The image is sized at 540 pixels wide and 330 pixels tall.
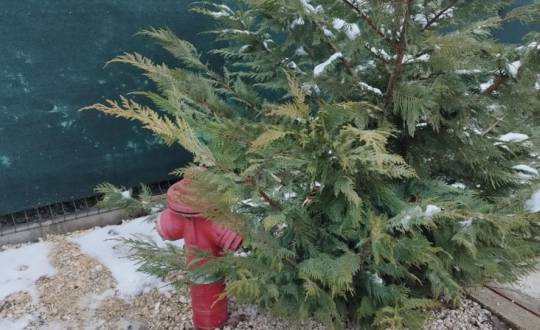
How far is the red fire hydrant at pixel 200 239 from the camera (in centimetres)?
201

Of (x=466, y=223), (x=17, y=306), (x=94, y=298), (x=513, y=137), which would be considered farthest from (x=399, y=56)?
(x=17, y=306)

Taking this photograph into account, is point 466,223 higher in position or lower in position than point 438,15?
lower

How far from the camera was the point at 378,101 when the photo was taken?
1.83 m

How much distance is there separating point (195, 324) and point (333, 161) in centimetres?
124

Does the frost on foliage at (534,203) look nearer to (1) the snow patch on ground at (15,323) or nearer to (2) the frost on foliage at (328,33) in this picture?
(2) the frost on foliage at (328,33)

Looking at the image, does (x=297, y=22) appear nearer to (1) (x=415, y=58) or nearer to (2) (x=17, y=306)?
(1) (x=415, y=58)

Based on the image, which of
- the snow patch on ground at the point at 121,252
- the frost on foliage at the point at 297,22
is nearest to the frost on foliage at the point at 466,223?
the frost on foliage at the point at 297,22

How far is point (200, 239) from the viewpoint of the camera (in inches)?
81.1

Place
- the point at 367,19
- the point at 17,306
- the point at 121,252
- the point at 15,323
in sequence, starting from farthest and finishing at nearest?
the point at 121,252
the point at 17,306
the point at 15,323
the point at 367,19

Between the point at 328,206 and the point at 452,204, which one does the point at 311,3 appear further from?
the point at 452,204

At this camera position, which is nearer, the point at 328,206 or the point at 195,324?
the point at 328,206

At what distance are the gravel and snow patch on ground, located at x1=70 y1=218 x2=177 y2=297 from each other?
54 millimetres

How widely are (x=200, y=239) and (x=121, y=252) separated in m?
1.29

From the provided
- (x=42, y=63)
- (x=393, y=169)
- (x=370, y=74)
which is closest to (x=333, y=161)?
(x=393, y=169)
